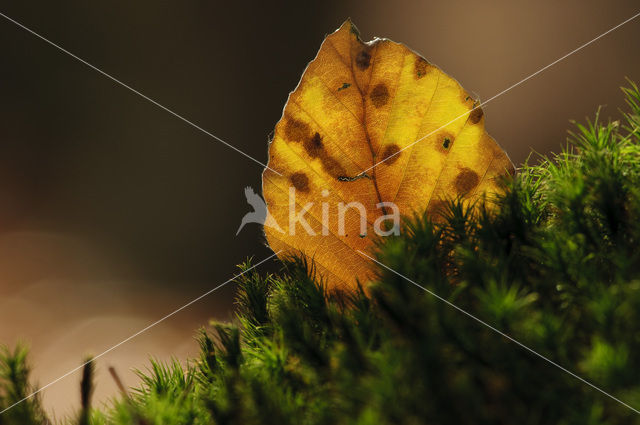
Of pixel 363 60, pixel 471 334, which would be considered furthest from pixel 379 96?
pixel 471 334

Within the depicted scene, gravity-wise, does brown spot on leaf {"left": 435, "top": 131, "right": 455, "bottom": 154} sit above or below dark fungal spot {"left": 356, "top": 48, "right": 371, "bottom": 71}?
below

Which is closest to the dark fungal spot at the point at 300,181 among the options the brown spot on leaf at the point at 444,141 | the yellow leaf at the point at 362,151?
the yellow leaf at the point at 362,151

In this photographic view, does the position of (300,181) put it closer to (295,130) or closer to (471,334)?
(295,130)

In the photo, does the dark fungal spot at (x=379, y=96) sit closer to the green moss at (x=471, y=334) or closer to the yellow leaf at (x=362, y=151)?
the yellow leaf at (x=362, y=151)

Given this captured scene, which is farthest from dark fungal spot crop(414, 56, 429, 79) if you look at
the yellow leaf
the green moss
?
the green moss

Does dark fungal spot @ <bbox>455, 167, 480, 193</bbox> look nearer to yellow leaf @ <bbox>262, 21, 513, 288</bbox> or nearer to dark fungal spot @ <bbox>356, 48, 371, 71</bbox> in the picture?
yellow leaf @ <bbox>262, 21, 513, 288</bbox>
